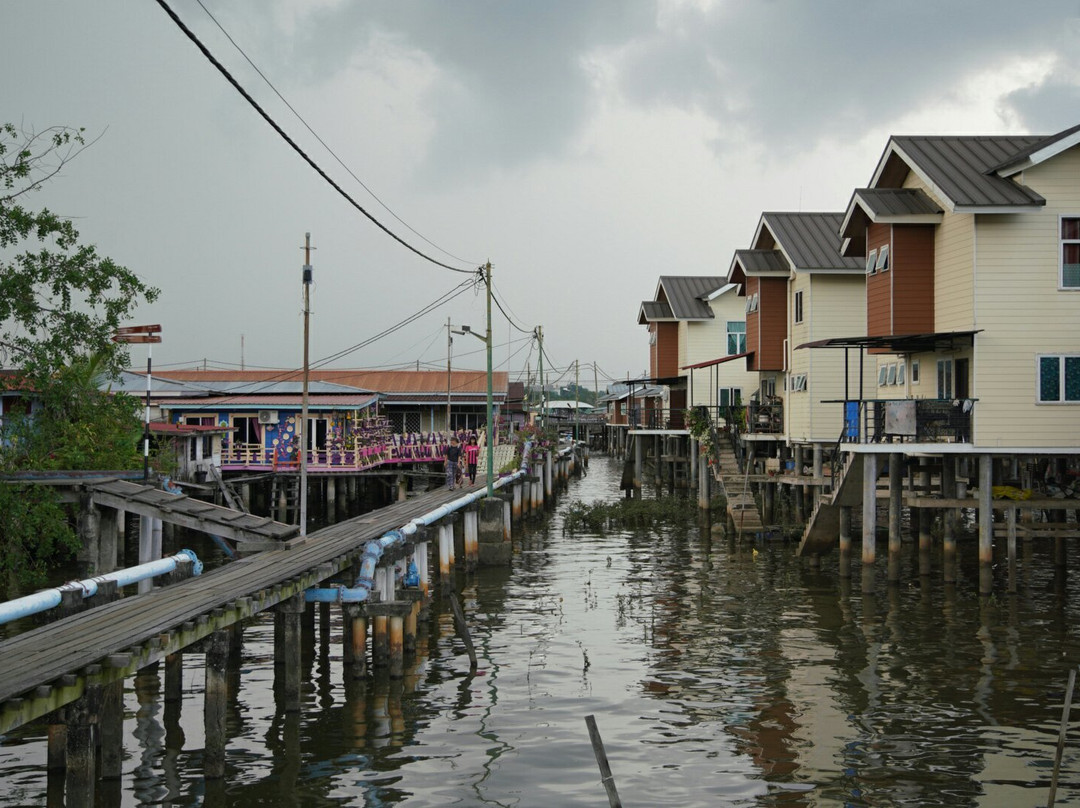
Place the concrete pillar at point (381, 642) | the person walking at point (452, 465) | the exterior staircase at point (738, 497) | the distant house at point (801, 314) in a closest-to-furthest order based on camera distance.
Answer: the concrete pillar at point (381, 642) → the distant house at point (801, 314) → the exterior staircase at point (738, 497) → the person walking at point (452, 465)

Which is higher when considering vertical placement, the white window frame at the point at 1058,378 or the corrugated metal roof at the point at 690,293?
the corrugated metal roof at the point at 690,293

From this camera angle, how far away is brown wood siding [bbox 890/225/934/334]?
84.6ft

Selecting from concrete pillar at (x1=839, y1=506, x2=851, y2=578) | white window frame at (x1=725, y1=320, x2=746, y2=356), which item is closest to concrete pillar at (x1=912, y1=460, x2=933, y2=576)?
Answer: concrete pillar at (x1=839, y1=506, x2=851, y2=578)

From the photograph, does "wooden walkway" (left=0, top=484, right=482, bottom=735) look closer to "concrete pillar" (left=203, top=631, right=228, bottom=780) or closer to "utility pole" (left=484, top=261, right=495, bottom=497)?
"concrete pillar" (left=203, top=631, right=228, bottom=780)

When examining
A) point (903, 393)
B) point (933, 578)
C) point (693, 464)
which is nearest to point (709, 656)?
point (933, 578)

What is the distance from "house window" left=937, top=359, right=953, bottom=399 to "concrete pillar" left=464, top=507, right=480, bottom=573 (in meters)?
12.6

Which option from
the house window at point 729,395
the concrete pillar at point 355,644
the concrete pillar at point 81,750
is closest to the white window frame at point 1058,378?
the concrete pillar at point 355,644

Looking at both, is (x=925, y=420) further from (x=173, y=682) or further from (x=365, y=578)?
(x=173, y=682)

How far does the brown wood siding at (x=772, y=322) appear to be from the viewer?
3897 cm

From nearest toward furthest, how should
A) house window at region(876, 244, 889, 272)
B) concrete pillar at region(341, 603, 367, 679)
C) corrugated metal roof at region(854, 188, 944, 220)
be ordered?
concrete pillar at region(341, 603, 367, 679) < corrugated metal roof at region(854, 188, 944, 220) < house window at region(876, 244, 889, 272)

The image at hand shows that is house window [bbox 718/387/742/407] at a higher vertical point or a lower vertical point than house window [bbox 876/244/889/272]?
lower

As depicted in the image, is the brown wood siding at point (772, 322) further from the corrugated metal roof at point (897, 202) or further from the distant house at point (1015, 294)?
the distant house at point (1015, 294)

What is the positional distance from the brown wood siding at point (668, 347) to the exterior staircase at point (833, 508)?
2699cm

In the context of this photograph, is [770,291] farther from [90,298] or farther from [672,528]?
[90,298]
